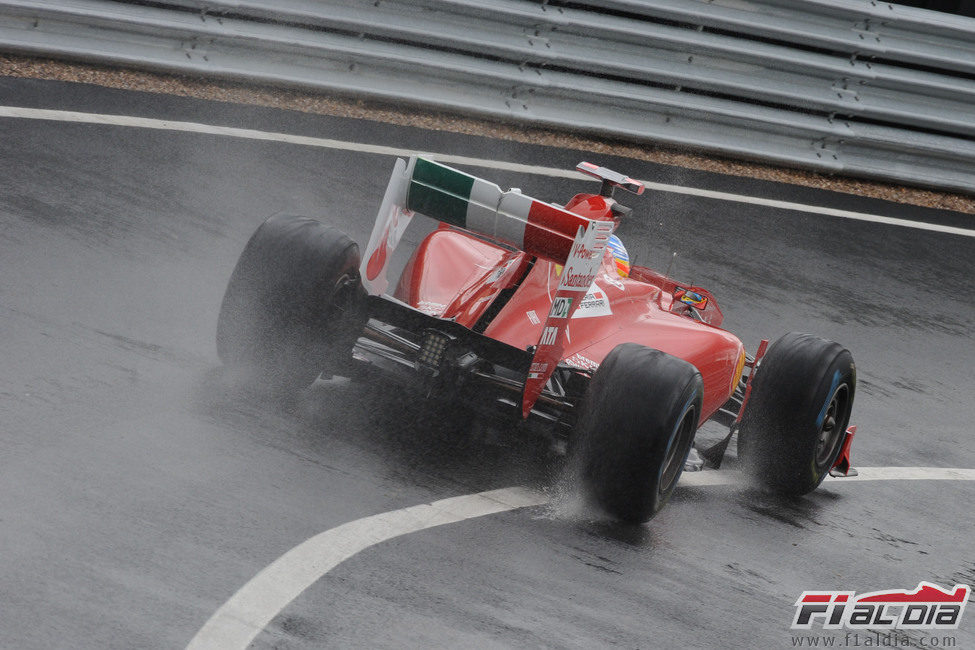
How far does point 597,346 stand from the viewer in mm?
6629

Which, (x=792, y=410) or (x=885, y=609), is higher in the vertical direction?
(x=792, y=410)

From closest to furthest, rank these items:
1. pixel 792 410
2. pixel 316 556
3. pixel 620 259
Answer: pixel 316 556
pixel 792 410
pixel 620 259

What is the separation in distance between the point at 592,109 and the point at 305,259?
260 inches

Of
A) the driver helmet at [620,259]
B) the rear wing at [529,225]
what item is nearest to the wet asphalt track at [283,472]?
the rear wing at [529,225]

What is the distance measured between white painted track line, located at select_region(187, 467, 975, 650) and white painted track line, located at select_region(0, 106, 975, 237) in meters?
4.28

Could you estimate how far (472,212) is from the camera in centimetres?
613

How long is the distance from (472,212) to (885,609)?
8.02 ft

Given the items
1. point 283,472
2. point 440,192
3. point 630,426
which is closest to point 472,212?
point 440,192

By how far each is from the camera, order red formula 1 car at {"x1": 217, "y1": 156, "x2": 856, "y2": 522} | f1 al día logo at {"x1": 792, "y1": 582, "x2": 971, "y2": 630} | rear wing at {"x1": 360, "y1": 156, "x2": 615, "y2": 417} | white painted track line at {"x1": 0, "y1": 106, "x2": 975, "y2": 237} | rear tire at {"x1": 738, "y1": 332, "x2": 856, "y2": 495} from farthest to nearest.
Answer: white painted track line at {"x1": 0, "y1": 106, "x2": 975, "y2": 237} → rear tire at {"x1": 738, "y1": 332, "x2": 856, "y2": 495} → rear wing at {"x1": 360, "y1": 156, "x2": 615, "y2": 417} → red formula 1 car at {"x1": 217, "y1": 156, "x2": 856, "y2": 522} → f1 al día logo at {"x1": 792, "y1": 582, "x2": 971, "y2": 630}

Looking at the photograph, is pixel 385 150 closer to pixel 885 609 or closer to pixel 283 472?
pixel 283 472

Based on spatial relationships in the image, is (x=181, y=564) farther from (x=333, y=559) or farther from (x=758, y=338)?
(x=758, y=338)

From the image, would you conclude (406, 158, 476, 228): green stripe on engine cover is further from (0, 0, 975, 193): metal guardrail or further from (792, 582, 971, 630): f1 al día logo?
(0, 0, 975, 193): metal guardrail

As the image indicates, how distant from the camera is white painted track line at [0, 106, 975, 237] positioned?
9.91 meters

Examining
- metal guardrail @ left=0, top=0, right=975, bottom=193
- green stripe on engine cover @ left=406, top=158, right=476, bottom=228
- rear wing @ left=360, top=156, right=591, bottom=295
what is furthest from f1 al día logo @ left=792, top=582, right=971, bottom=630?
metal guardrail @ left=0, top=0, right=975, bottom=193
